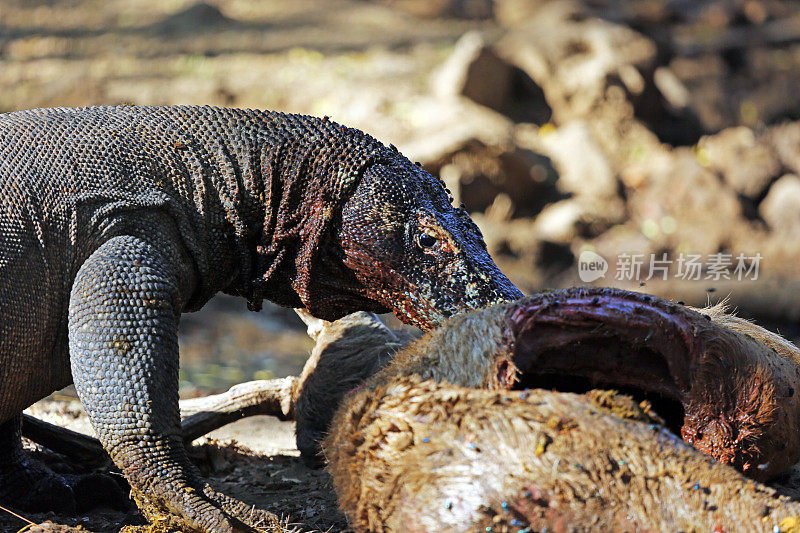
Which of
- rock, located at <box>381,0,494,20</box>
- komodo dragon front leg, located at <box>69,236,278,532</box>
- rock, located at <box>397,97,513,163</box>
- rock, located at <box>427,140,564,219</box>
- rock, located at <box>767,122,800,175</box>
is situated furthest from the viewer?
rock, located at <box>381,0,494,20</box>

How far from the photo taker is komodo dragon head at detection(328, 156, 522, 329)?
386cm

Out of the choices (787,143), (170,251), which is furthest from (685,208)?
(170,251)

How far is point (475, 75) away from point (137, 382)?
11.9m

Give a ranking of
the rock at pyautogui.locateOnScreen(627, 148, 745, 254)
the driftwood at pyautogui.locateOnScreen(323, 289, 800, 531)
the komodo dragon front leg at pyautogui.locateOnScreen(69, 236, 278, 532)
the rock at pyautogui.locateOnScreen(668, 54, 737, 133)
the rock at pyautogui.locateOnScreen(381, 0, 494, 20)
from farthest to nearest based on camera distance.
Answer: the rock at pyautogui.locateOnScreen(381, 0, 494, 20), the rock at pyautogui.locateOnScreen(668, 54, 737, 133), the rock at pyautogui.locateOnScreen(627, 148, 745, 254), the komodo dragon front leg at pyautogui.locateOnScreen(69, 236, 278, 532), the driftwood at pyautogui.locateOnScreen(323, 289, 800, 531)

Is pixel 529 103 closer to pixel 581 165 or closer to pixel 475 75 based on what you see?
pixel 475 75

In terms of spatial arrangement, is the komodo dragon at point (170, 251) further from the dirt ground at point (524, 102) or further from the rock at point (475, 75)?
the rock at point (475, 75)

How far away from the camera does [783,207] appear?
13.8 metres

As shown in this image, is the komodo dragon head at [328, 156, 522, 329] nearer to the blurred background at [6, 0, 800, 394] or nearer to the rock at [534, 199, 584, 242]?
the blurred background at [6, 0, 800, 394]

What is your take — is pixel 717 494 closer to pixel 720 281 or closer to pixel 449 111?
pixel 720 281

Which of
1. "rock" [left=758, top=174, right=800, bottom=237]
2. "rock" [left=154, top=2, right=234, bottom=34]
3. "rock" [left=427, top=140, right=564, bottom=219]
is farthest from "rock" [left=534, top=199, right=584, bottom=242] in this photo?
"rock" [left=154, top=2, right=234, bottom=34]

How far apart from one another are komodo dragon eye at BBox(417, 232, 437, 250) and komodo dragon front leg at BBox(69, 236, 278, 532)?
3.64 feet

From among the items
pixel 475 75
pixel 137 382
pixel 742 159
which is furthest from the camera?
pixel 742 159

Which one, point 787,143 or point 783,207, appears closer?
point 783,207

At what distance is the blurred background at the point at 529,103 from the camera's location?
12.7 metres
